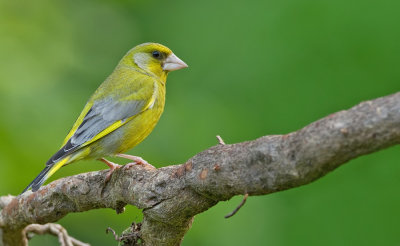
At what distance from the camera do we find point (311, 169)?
2.10 meters

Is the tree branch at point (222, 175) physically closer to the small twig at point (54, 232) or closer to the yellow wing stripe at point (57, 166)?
the yellow wing stripe at point (57, 166)

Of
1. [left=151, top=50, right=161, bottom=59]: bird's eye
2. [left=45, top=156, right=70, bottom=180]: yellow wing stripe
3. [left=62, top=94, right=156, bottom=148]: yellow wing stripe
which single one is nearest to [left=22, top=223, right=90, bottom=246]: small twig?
[left=45, top=156, right=70, bottom=180]: yellow wing stripe

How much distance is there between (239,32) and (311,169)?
370 cm

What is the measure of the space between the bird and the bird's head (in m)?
0.02

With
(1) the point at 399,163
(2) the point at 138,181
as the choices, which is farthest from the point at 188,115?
(2) the point at 138,181

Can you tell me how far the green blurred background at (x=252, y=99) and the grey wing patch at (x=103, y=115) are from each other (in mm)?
464

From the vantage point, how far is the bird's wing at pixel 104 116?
394 cm

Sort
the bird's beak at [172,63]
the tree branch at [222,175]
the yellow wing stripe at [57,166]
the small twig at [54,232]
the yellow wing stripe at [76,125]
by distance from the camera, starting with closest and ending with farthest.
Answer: the tree branch at [222,175] < the yellow wing stripe at [57,166] < the small twig at [54,232] < the yellow wing stripe at [76,125] < the bird's beak at [172,63]

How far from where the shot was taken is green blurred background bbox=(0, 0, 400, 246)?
4.45 metres

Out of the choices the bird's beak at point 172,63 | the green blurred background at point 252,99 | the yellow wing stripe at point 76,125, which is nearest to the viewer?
the yellow wing stripe at point 76,125

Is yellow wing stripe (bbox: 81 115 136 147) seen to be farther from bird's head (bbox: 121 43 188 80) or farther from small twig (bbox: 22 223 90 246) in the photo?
bird's head (bbox: 121 43 188 80)

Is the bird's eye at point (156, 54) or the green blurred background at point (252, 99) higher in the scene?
the bird's eye at point (156, 54)

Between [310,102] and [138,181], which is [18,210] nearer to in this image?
[138,181]

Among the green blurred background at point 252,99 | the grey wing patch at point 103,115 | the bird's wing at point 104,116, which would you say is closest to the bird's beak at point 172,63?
the bird's wing at point 104,116
